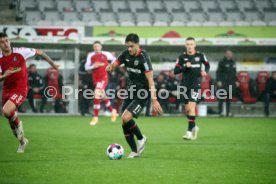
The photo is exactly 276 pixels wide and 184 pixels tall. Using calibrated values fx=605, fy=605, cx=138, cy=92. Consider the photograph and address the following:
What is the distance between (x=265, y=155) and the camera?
1143 cm

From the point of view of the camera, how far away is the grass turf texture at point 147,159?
854 centimetres

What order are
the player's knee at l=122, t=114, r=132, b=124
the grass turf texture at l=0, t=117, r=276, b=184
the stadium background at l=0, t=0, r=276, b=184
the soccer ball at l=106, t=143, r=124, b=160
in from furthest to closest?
1. the player's knee at l=122, t=114, r=132, b=124
2. the soccer ball at l=106, t=143, r=124, b=160
3. the stadium background at l=0, t=0, r=276, b=184
4. the grass turf texture at l=0, t=117, r=276, b=184

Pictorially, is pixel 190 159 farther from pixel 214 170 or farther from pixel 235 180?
pixel 235 180

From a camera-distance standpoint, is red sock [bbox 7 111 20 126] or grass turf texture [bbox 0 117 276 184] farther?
red sock [bbox 7 111 20 126]

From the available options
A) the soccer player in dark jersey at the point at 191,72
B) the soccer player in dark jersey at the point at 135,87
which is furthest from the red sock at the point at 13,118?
the soccer player in dark jersey at the point at 191,72

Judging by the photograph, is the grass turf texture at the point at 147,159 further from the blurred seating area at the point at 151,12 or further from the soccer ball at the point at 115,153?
the blurred seating area at the point at 151,12

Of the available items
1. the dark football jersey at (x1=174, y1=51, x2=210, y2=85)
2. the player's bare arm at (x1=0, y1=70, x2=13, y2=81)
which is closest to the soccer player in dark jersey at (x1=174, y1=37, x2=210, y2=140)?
the dark football jersey at (x1=174, y1=51, x2=210, y2=85)

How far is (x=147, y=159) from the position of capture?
35.5ft

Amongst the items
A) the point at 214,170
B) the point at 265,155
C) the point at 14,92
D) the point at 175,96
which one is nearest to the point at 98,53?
the point at 175,96

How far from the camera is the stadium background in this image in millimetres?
9258

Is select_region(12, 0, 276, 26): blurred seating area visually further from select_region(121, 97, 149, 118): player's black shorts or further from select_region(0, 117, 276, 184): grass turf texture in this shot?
select_region(121, 97, 149, 118): player's black shorts

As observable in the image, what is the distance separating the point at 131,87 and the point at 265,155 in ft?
9.31

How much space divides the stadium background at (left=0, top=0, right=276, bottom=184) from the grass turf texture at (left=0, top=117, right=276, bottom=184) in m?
0.02

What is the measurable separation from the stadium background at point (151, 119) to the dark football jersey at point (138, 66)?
4.62 feet
